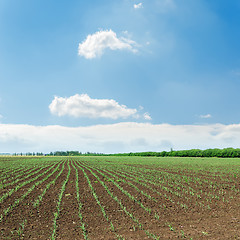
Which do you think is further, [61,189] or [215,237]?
[61,189]

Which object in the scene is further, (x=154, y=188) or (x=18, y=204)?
(x=154, y=188)

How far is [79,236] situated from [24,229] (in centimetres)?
262

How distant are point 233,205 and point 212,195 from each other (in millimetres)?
2230

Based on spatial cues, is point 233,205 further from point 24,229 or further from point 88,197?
point 24,229

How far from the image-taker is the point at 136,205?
11938 millimetres

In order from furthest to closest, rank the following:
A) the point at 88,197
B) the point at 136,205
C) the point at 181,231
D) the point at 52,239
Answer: the point at 88,197
the point at 136,205
the point at 181,231
the point at 52,239

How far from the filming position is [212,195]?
14602mm

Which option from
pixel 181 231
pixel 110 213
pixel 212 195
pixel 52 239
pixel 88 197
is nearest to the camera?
pixel 52 239

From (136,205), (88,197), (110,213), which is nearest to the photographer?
(110,213)

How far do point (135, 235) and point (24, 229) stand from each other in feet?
15.8

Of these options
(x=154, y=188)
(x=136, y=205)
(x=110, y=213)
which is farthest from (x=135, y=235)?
(x=154, y=188)

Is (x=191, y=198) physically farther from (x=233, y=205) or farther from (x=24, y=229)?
(x=24, y=229)

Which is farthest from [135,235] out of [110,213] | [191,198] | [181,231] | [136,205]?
[191,198]

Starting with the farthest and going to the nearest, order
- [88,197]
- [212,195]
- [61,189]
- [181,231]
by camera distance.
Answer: [61,189]
[212,195]
[88,197]
[181,231]
